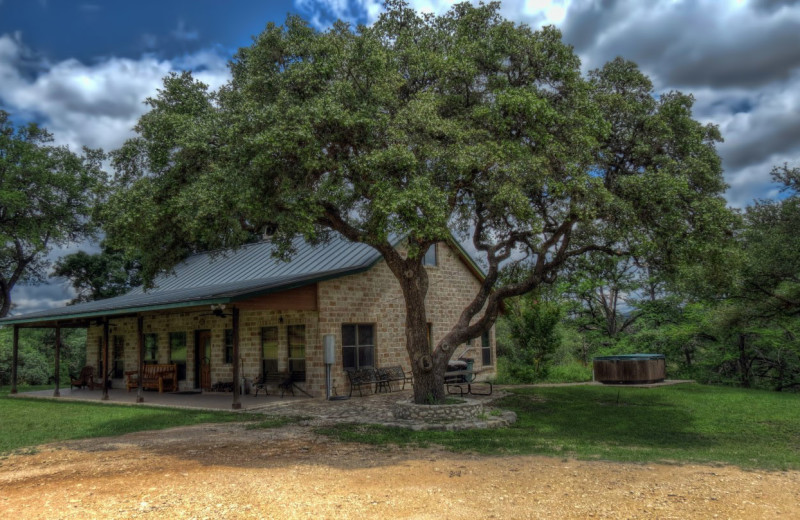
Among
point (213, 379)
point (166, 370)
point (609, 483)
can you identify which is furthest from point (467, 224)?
point (166, 370)

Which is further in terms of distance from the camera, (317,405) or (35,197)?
(35,197)

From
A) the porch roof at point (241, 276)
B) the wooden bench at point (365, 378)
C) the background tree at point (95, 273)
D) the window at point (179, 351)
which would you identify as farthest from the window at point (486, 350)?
the background tree at point (95, 273)

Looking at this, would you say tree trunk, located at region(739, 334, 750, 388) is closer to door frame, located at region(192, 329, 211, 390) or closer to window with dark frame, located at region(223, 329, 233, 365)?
window with dark frame, located at region(223, 329, 233, 365)

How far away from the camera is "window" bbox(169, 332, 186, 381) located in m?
19.0

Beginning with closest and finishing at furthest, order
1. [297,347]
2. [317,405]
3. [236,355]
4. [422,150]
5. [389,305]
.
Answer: [422,150]
[236,355]
[317,405]
[297,347]
[389,305]

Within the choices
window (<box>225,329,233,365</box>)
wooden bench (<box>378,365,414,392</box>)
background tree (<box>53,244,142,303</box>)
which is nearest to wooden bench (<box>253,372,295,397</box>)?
window (<box>225,329,233,365</box>)

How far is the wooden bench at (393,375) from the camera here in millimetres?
16047

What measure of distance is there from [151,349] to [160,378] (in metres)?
2.62

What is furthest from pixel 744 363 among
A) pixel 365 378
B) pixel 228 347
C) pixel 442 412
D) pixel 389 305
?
pixel 228 347

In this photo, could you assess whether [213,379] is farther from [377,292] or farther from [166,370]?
[377,292]

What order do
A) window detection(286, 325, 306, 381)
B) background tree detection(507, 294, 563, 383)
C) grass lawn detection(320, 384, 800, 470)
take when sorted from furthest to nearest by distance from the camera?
background tree detection(507, 294, 563, 383) < window detection(286, 325, 306, 381) < grass lawn detection(320, 384, 800, 470)

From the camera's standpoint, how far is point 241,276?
19.5 metres

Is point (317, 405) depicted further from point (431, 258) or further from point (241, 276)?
point (241, 276)

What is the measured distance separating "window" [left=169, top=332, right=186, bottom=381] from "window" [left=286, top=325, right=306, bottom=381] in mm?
5283
